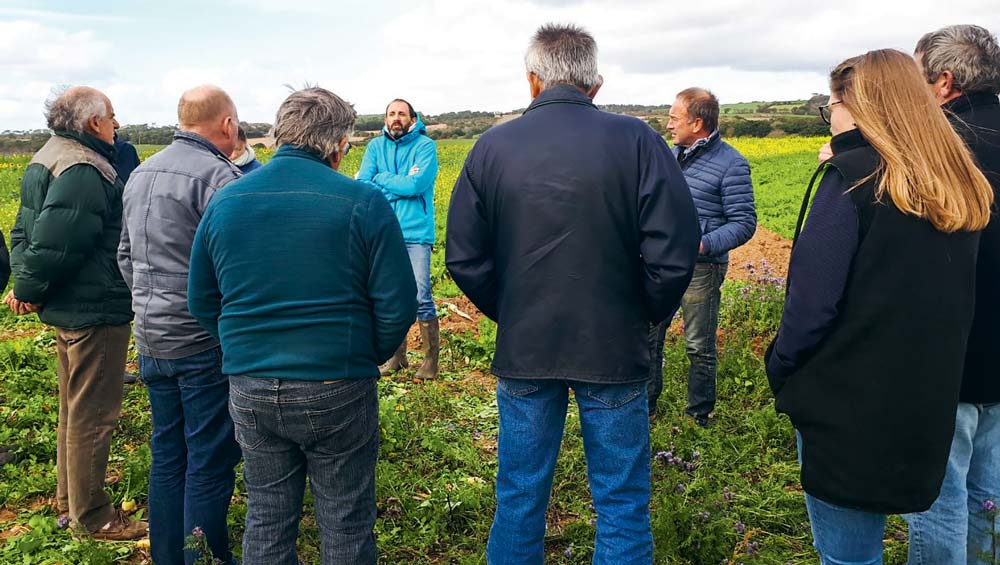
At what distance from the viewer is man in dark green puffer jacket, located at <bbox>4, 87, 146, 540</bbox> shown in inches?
140

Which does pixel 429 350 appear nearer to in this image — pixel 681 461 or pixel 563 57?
pixel 681 461

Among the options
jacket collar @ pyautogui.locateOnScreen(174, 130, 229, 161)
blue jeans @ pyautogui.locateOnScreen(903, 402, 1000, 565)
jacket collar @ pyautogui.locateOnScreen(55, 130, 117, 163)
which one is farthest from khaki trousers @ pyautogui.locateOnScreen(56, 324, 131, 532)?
blue jeans @ pyautogui.locateOnScreen(903, 402, 1000, 565)

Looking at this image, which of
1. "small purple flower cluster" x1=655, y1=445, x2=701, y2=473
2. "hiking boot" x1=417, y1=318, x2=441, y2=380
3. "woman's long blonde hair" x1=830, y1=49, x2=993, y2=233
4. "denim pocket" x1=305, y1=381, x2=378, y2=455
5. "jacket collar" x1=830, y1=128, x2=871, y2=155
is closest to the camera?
"woman's long blonde hair" x1=830, y1=49, x2=993, y2=233

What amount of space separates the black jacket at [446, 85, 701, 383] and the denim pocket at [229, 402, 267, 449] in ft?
3.18

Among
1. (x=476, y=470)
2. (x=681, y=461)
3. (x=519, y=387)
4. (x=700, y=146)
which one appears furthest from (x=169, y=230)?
(x=700, y=146)

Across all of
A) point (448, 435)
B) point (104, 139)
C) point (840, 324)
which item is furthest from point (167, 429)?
point (840, 324)

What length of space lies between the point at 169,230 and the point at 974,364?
10.5 feet

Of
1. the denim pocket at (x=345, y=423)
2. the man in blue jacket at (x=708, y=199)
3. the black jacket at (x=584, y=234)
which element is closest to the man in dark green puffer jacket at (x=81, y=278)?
the denim pocket at (x=345, y=423)

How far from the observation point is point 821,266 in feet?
7.47

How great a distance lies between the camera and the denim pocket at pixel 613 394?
2.86 meters

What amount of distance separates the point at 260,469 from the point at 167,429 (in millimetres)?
832

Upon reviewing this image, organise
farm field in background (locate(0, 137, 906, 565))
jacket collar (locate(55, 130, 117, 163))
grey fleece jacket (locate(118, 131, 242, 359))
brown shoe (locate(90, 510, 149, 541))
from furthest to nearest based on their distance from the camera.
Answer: brown shoe (locate(90, 510, 149, 541)), farm field in background (locate(0, 137, 906, 565)), jacket collar (locate(55, 130, 117, 163)), grey fleece jacket (locate(118, 131, 242, 359))

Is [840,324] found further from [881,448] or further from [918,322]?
[881,448]

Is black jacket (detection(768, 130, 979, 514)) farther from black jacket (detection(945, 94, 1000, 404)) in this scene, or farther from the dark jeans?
the dark jeans
